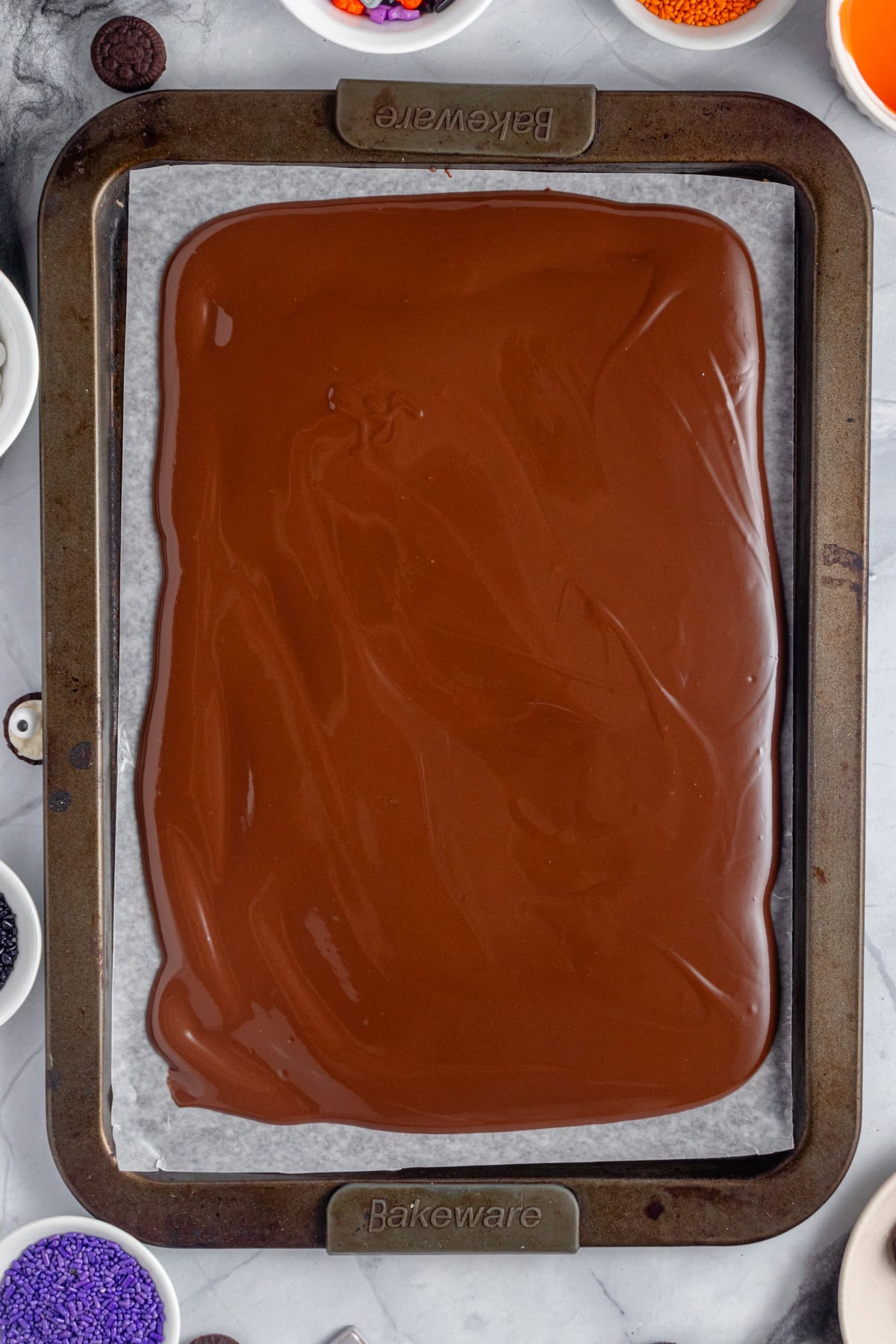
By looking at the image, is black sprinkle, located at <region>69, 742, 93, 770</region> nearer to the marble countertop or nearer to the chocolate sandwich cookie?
the marble countertop

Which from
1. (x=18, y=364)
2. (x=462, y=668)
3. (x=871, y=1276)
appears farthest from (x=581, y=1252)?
(x=18, y=364)

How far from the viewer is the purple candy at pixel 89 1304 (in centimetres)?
121

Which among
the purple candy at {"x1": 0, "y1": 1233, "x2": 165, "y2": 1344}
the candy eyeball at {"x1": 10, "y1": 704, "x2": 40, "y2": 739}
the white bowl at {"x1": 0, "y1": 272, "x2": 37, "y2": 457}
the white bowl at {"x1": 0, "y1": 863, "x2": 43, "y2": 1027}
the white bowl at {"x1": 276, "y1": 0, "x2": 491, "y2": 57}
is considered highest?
the white bowl at {"x1": 276, "y1": 0, "x2": 491, "y2": 57}

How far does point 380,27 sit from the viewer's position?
1190 millimetres

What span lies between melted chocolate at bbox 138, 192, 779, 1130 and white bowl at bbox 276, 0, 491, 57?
0.57 ft

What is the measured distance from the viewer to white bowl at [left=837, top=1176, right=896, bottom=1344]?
1.25 metres

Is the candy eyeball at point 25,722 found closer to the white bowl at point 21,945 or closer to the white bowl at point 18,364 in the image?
the white bowl at point 21,945

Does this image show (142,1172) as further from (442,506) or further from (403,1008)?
(442,506)

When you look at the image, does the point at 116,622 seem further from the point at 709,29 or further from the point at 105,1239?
the point at 709,29

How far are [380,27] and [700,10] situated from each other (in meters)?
0.38

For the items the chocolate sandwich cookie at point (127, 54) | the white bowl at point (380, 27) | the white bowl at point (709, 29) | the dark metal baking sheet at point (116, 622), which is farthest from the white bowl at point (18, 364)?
the white bowl at point (709, 29)

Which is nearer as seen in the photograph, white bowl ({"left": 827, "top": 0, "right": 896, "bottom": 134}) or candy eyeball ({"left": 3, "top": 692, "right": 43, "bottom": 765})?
white bowl ({"left": 827, "top": 0, "right": 896, "bottom": 134})

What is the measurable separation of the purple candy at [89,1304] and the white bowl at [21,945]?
309 millimetres

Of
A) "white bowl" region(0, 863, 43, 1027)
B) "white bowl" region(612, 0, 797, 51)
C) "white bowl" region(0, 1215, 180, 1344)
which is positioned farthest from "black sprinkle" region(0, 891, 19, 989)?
"white bowl" region(612, 0, 797, 51)
